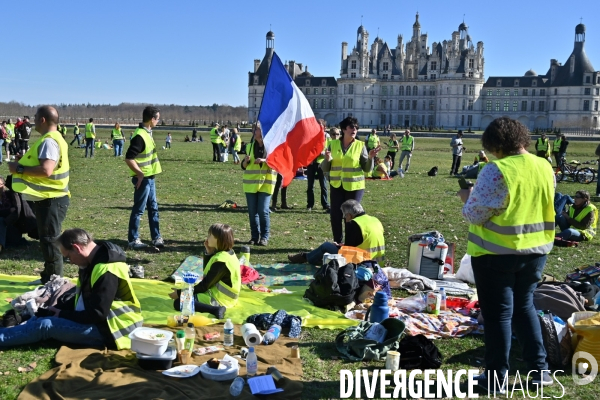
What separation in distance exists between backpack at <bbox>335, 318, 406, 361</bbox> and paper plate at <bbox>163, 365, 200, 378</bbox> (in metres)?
1.34

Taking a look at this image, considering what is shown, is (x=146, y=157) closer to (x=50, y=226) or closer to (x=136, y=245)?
(x=136, y=245)

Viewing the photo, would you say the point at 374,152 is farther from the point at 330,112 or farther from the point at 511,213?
the point at 330,112

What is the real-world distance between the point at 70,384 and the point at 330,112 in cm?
11288

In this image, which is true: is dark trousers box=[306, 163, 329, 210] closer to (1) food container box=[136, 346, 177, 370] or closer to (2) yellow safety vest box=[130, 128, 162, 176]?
(2) yellow safety vest box=[130, 128, 162, 176]

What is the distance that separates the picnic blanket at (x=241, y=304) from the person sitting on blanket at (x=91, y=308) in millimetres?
756

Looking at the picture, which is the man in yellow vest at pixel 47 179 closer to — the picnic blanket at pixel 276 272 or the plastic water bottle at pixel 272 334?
the picnic blanket at pixel 276 272

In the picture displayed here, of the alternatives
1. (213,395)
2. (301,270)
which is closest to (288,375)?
(213,395)

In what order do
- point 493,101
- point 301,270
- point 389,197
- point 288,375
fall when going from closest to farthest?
1. point 288,375
2. point 301,270
3. point 389,197
4. point 493,101

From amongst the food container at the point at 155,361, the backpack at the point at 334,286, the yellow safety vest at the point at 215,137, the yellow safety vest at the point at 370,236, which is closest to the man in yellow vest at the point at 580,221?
the yellow safety vest at the point at 370,236

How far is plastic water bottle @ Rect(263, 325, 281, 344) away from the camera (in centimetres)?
566

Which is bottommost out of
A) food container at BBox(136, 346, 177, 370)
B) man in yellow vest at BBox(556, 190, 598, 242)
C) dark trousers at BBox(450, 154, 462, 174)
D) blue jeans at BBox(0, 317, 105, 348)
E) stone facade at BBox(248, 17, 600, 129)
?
food container at BBox(136, 346, 177, 370)

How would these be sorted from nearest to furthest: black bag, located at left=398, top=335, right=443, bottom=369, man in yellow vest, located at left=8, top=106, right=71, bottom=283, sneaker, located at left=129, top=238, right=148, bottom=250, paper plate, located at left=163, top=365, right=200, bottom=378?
paper plate, located at left=163, top=365, right=200, bottom=378, black bag, located at left=398, top=335, right=443, bottom=369, man in yellow vest, located at left=8, top=106, right=71, bottom=283, sneaker, located at left=129, top=238, right=148, bottom=250

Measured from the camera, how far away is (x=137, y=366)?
5.02 meters

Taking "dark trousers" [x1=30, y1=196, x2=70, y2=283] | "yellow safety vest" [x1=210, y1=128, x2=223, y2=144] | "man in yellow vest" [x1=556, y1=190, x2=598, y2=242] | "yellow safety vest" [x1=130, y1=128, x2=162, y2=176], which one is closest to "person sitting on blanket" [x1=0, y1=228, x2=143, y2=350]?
"dark trousers" [x1=30, y1=196, x2=70, y2=283]
